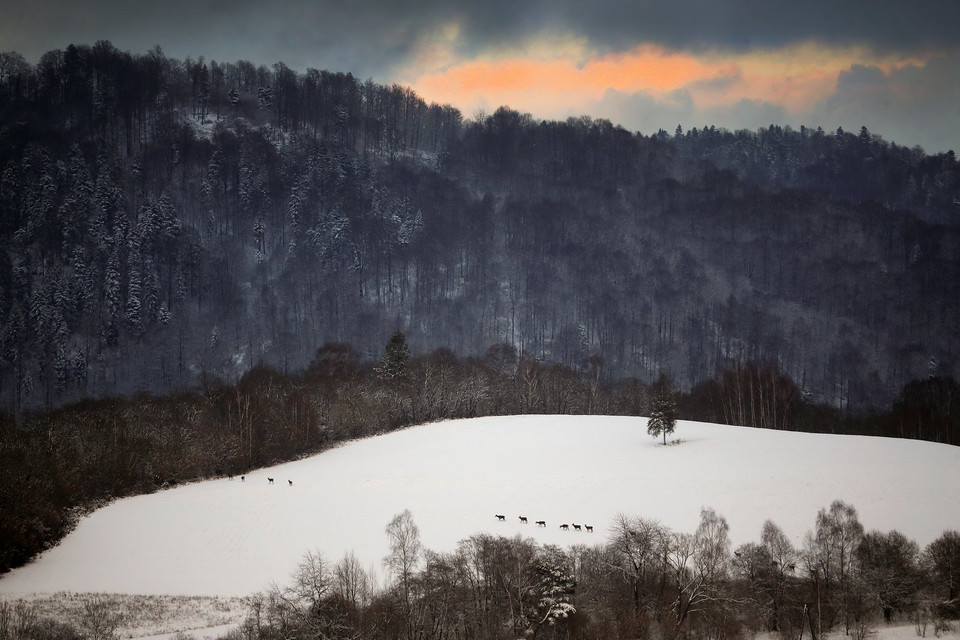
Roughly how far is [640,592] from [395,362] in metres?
69.7

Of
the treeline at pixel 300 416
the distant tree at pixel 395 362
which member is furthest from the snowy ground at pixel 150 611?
the distant tree at pixel 395 362

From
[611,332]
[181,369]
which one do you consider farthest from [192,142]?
[611,332]

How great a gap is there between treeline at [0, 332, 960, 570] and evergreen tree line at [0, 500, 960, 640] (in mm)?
26687

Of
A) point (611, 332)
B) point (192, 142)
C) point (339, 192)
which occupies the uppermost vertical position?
point (192, 142)

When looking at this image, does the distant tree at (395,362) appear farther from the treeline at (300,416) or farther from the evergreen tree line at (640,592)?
the evergreen tree line at (640,592)

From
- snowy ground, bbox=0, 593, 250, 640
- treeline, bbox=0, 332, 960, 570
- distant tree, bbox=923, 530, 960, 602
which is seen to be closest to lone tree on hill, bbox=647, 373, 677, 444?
treeline, bbox=0, 332, 960, 570

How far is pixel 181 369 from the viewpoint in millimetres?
146625

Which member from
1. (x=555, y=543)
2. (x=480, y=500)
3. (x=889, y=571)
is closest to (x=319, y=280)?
(x=480, y=500)

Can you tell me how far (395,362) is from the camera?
108062 millimetres

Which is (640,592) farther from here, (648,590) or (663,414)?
(663,414)

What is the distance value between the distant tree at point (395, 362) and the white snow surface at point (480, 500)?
24805 mm

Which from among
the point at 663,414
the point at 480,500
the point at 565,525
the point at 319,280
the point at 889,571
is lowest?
the point at 889,571

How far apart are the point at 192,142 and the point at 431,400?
127028 mm

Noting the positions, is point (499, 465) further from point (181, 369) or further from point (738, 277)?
point (738, 277)
